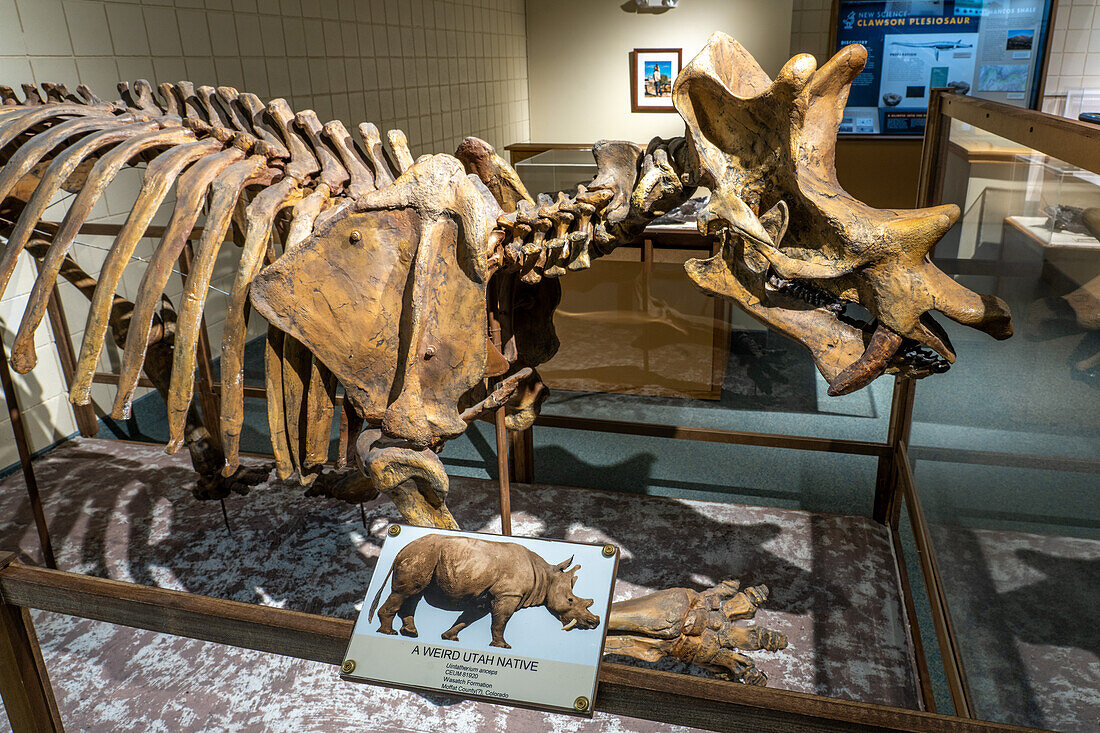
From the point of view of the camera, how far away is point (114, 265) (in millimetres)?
1953

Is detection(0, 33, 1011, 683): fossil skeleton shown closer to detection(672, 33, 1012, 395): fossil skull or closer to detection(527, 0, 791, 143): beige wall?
detection(672, 33, 1012, 395): fossil skull

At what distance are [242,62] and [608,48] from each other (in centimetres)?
326

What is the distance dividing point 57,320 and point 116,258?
2215 mm

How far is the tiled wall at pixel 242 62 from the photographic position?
137 inches

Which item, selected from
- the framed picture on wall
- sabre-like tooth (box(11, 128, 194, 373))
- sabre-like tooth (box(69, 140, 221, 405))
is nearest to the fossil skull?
sabre-like tooth (box(69, 140, 221, 405))

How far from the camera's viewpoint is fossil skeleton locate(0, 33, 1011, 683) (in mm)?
1534

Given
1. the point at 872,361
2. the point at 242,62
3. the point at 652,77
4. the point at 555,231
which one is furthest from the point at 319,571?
the point at 652,77

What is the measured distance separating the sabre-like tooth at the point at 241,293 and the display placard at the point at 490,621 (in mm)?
717

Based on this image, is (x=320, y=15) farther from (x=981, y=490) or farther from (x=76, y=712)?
(x=981, y=490)

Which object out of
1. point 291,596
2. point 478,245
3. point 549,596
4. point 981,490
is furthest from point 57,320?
point 981,490

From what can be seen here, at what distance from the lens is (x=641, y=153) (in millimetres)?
1891

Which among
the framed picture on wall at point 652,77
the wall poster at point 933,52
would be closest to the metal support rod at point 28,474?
the framed picture on wall at point 652,77

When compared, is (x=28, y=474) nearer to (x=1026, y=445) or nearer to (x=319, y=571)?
(x=319, y=571)

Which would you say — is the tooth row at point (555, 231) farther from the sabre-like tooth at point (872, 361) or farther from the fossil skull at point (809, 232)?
the sabre-like tooth at point (872, 361)
